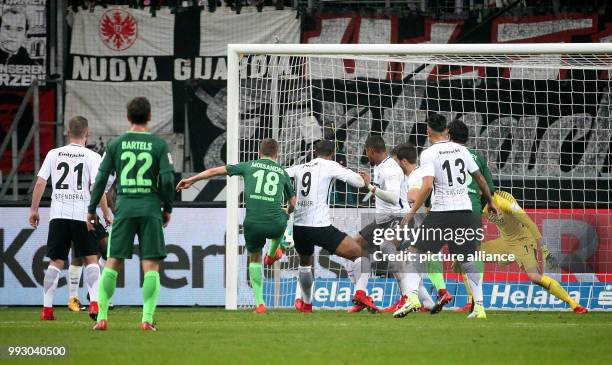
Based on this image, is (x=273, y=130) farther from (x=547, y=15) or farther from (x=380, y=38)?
(x=547, y=15)

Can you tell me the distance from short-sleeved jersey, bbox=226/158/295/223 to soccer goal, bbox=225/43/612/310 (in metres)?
0.98

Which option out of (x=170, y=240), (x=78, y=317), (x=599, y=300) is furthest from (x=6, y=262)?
(x=599, y=300)

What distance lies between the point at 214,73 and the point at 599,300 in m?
8.03

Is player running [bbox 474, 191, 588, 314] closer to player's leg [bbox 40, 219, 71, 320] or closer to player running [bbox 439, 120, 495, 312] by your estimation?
player running [bbox 439, 120, 495, 312]

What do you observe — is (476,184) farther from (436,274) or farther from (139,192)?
(139,192)

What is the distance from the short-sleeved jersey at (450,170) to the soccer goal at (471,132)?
2.09 metres

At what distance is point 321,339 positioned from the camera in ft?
30.4

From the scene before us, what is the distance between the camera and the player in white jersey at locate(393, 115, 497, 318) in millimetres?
12102

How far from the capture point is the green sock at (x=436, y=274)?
1322 centimetres

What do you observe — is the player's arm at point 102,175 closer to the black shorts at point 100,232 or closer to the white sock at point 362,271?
the white sock at point 362,271

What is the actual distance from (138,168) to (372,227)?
5.25m

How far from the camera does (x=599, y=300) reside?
15.2m

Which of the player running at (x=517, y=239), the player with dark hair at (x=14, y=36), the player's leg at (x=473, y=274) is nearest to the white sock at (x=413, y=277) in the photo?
the player's leg at (x=473, y=274)

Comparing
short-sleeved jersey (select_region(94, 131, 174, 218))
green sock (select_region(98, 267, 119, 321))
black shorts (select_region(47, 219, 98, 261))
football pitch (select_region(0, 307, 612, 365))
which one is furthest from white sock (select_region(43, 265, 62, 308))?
short-sleeved jersey (select_region(94, 131, 174, 218))
